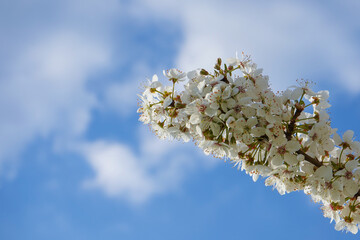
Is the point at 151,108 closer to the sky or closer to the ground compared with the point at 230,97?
closer to the sky

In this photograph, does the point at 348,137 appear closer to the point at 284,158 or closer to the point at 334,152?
the point at 334,152

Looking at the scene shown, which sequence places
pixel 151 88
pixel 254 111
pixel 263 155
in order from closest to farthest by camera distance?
pixel 254 111 → pixel 263 155 → pixel 151 88

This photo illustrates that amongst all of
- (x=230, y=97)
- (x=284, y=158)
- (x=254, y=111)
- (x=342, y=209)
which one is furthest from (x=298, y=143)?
(x=342, y=209)

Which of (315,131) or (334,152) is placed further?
(334,152)

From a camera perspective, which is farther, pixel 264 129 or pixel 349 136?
pixel 349 136

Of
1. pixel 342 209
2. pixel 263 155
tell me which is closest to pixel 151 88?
pixel 263 155

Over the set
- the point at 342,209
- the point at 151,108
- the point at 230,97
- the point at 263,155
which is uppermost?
the point at 151,108

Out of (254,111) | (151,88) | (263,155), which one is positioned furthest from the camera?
(151,88)
